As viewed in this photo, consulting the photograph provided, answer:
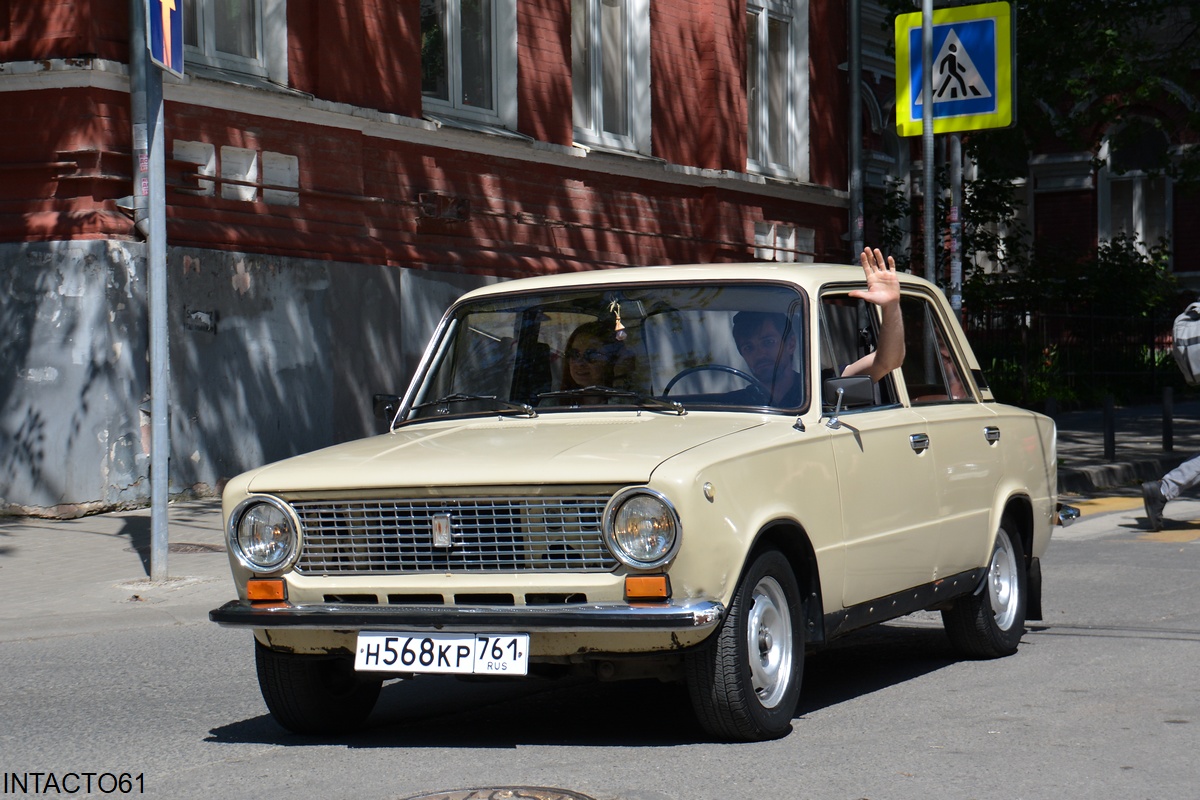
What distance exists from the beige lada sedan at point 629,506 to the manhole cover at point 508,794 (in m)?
0.48

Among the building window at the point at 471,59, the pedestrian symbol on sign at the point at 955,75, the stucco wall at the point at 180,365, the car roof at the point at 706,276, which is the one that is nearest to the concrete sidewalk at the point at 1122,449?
the pedestrian symbol on sign at the point at 955,75

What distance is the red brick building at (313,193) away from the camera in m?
14.4

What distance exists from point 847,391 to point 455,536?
5.33 ft

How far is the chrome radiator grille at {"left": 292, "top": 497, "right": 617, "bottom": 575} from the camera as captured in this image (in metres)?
5.69

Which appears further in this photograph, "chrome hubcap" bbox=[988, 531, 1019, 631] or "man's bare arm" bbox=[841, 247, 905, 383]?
"chrome hubcap" bbox=[988, 531, 1019, 631]

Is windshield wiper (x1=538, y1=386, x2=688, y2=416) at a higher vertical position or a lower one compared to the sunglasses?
lower

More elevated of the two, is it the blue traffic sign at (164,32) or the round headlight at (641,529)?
the blue traffic sign at (164,32)

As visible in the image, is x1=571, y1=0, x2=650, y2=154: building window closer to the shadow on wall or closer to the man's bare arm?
the shadow on wall

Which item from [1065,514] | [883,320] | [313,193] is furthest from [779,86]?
[883,320]

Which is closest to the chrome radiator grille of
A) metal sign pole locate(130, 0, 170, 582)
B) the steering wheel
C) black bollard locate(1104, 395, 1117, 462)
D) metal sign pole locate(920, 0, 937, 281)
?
the steering wheel

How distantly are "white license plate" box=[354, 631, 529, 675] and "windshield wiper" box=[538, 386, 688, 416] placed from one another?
121 cm

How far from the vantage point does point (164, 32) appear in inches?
436

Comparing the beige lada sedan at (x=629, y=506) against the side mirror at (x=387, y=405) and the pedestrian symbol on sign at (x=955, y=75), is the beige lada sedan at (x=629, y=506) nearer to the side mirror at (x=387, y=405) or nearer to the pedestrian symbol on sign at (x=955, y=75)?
the side mirror at (x=387, y=405)

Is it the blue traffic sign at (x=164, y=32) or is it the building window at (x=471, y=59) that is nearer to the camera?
the blue traffic sign at (x=164, y=32)
